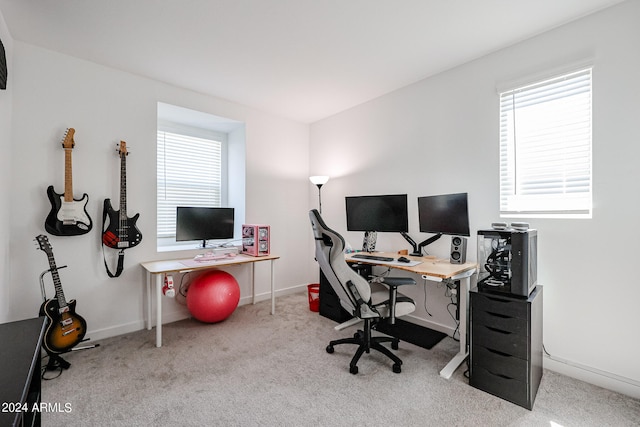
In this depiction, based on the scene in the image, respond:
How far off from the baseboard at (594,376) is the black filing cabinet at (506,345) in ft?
0.98

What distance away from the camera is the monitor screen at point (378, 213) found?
2939mm

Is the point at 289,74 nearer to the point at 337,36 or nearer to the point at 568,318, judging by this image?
the point at 337,36

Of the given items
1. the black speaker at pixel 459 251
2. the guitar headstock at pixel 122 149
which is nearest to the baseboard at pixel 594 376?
→ the black speaker at pixel 459 251

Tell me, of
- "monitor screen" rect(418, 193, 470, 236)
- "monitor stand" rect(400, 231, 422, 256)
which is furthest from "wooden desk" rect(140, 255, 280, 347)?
"monitor screen" rect(418, 193, 470, 236)

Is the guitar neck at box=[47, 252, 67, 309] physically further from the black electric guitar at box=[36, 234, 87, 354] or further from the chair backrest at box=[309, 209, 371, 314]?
the chair backrest at box=[309, 209, 371, 314]

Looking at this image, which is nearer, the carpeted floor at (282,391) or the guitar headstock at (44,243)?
the carpeted floor at (282,391)

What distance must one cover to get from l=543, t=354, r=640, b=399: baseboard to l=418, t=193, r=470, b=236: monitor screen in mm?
1163

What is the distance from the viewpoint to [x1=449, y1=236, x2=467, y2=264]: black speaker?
96.9 inches

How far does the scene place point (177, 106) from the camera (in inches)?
126

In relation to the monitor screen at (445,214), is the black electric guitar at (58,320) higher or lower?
lower

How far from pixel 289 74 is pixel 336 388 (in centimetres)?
283

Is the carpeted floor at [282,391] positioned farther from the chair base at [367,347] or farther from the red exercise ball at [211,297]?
the red exercise ball at [211,297]

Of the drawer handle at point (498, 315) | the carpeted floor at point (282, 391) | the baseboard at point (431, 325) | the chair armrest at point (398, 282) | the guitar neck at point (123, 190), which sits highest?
the guitar neck at point (123, 190)

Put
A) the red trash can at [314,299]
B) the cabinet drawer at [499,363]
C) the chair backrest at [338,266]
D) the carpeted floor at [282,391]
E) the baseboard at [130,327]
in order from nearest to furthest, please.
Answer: the carpeted floor at [282,391]
the cabinet drawer at [499,363]
the chair backrest at [338,266]
the baseboard at [130,327]
the red trash can at [314,299]
